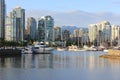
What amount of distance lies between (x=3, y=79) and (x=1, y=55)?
2892 inches

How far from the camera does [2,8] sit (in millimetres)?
199500

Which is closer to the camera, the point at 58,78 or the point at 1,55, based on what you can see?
the point at 58,78

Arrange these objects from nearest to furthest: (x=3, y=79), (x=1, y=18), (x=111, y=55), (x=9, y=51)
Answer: (x=3, y=79), (x=111, y=55), (x=9, y=51), (x=1, y=18)

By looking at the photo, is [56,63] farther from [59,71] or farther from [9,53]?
[9,53]

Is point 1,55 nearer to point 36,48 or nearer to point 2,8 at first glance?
point 36,48

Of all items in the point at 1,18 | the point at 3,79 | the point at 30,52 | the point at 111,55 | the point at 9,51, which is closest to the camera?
the point at 3,79

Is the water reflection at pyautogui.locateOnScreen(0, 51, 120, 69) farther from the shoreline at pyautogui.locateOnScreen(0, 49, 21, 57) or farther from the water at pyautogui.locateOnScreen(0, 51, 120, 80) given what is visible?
the shoreline at pyautogui.locateOnScreen(0, 49, 21, 57)

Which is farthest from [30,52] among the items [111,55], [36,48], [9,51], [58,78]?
[58,78]

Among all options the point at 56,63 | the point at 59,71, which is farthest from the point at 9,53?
the point at 59,71

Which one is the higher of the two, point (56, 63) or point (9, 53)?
point (9, 53)

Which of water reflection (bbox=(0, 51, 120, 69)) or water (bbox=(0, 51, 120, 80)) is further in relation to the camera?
water reflection (bbox=(0, 51, 120, 69))

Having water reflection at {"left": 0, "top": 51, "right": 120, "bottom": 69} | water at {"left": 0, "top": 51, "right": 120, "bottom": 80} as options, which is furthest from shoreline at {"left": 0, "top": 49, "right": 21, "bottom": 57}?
water at {"left": 0, "top": 51, "right": 120, "bottom": 80}

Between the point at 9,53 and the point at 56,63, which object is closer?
the point at 56,63

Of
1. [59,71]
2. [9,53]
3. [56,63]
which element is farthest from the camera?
[9,53]
